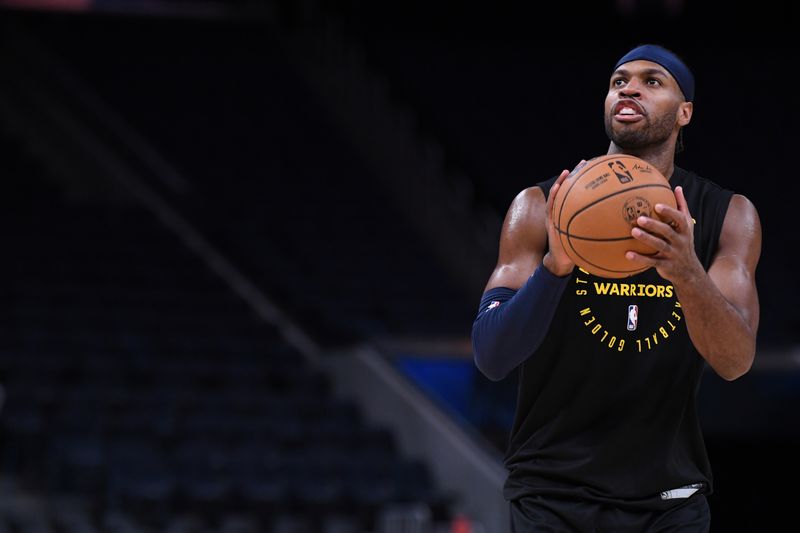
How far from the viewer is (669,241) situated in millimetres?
2668

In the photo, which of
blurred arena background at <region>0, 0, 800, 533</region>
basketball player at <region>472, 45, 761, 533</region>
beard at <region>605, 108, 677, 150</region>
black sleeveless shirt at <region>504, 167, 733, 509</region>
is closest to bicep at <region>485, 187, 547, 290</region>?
basketball player at <region>472, 45, 761, 533</region>

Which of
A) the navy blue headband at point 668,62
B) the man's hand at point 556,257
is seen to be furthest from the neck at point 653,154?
the man's hand at point 556,257

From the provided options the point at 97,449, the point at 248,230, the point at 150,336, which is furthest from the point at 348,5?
the point at 97,449

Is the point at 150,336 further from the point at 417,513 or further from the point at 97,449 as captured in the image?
the point at 417,513

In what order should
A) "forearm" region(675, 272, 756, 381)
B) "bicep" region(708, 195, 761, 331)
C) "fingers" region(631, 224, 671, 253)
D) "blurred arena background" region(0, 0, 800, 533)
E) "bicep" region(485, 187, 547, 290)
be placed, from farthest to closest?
"blurred arena background" region(0, 0, 800, 533), "bicep" region(485, 187, 547, 290), "bicep" region(708, 195, 761, 331), "forearm" region(675, 272, 756, 381), "fingers" region(631, 224, 671, 253)

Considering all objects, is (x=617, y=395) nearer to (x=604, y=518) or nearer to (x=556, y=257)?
(x=604, y=518)

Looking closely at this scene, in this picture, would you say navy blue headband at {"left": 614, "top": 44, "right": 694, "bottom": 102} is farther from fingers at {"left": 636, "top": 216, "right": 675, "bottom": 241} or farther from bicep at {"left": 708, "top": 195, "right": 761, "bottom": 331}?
fingers at {"left": 636, "top": 216, "right": 675, "bottom": 241}

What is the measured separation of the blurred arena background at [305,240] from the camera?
10.1 m

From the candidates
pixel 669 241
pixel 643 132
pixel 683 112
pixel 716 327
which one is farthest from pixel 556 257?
pixel 683 112

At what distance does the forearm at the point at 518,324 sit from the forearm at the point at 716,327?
0.28 m

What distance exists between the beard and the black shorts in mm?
851

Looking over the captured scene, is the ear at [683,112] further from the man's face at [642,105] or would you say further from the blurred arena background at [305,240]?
the blurred arena background at [305,240]

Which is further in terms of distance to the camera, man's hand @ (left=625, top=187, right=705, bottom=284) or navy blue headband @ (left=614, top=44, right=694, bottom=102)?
navy blue headband @ (left=614, top=44, right=694, bottom=102)

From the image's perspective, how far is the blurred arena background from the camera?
398 inches
